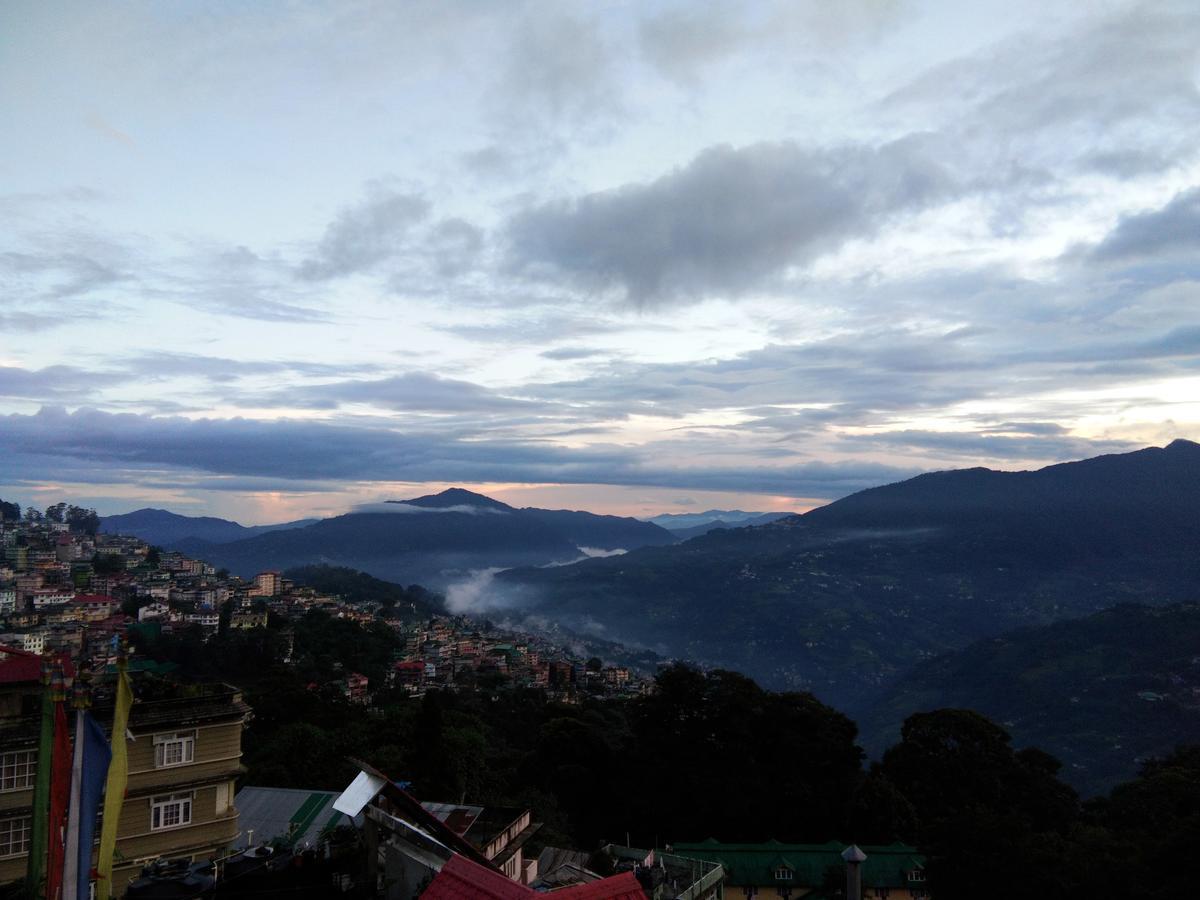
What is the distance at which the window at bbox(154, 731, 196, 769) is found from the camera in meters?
14.1

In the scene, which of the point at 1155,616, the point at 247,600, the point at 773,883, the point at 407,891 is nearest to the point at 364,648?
the point at 247,600

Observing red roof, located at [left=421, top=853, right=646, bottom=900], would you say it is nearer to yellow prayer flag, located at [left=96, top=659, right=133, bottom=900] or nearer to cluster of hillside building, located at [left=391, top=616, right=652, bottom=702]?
yellow prayer flag, located at [left=96, top=659, right=133, bottom=900]

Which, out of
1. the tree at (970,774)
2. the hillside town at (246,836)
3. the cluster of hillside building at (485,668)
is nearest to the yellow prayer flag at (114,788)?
the hillside town at (246,836)

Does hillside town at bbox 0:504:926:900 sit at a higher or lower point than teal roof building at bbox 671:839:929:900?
higher

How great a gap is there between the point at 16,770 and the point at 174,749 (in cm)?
230

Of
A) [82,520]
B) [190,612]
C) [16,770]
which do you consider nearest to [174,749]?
[16,770]

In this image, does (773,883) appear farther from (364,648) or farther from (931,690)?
(931,690)

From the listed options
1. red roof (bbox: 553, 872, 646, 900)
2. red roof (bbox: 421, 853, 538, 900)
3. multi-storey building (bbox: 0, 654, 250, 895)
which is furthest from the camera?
multi-storey building (bbox: 0, 654, 250, 895)

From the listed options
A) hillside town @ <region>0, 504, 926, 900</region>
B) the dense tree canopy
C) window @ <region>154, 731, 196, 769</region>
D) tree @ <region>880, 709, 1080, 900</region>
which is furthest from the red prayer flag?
→ tree @ <region>880, 709, 1080, 900</region>

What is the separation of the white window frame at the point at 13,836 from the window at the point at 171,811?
1816 millimetres

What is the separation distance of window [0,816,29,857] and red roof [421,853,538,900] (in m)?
10.5

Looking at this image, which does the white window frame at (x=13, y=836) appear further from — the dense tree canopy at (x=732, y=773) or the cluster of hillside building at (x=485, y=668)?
the cluster of hillside building at (x=485, y=668)

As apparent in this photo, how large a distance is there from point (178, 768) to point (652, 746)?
26.1 meters

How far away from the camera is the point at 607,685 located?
110 m
